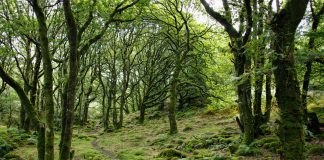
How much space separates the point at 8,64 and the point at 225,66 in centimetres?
1738

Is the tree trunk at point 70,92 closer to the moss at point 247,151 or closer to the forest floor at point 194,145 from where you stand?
the forest floor at point 194,145

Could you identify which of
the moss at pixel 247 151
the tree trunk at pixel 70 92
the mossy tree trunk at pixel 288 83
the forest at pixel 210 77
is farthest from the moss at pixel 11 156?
the mossy tree trunk at pixel 288 83

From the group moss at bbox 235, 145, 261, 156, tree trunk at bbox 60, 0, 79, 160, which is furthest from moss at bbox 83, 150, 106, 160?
moss at bbox 235, 145, 261, 156

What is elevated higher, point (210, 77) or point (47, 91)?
point (210, 77)

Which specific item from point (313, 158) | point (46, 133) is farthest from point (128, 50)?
point (313, 158)

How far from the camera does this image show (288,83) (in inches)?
220

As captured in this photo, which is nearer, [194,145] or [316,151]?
[316,151]

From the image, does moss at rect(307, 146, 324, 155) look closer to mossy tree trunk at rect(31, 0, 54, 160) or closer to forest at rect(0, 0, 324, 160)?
forest at rect(0, 0, 324, 160)

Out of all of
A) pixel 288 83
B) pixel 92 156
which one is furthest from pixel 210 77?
pixel 288 83

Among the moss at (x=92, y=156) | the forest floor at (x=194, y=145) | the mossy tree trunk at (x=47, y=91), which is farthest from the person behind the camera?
the moss at (x=92, y=156)

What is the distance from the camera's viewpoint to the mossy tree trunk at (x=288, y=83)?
18.1 feet

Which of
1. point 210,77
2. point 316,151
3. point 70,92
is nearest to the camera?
point 70,92

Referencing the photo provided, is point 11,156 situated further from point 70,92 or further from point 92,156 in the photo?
point 70,92

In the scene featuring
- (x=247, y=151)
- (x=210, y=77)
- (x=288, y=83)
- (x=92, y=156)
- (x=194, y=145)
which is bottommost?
(x=92, y=156)
